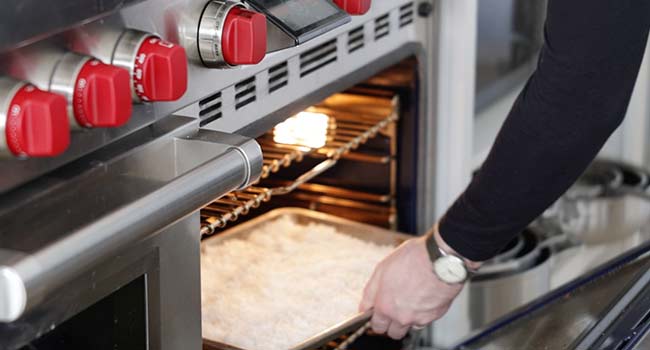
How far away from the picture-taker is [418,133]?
1647 millimetres

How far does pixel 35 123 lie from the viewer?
786 millimetres

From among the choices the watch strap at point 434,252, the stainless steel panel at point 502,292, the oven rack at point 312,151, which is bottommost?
the stainless steel panel at point 502,292

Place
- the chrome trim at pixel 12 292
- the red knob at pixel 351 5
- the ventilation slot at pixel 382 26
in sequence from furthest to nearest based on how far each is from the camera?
the ventilation slot at pixel 382 26, the red knob at pixel 351 5, the chrome trim at pixel 12 292

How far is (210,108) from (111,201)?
23 centimetres

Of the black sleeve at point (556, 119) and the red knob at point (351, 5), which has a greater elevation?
the red knob at point (351, 5)

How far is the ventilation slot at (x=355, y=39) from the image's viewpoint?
140cm

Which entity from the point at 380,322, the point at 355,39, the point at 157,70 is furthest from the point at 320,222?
the point at 157,70

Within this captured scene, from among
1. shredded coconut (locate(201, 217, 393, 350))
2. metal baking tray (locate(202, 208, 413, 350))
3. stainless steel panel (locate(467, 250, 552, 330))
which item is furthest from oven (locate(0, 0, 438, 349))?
stainless steel panel (locate(467, 250, 552, 330))

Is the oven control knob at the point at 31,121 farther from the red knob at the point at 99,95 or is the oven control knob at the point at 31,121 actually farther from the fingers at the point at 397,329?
the fingers at the point at 397,329

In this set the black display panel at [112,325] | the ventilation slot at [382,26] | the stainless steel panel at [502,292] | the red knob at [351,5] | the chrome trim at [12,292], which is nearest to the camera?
the chrome trim at [12,292]

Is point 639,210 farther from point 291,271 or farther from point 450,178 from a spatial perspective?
point 291,271

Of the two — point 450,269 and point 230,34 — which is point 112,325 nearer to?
point 230,34

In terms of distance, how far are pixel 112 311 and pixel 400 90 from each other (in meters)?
0.75

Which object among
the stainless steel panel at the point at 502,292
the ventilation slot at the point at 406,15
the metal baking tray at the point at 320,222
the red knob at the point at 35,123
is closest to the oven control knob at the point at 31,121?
the red knob at the point at 35,123
